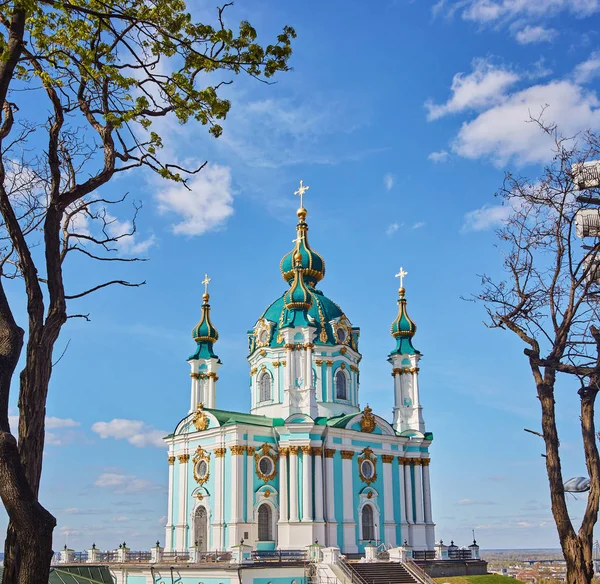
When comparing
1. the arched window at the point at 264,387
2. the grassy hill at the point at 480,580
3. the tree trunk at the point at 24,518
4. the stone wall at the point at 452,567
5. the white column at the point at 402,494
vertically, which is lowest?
the grassy hill at the point at 480,580

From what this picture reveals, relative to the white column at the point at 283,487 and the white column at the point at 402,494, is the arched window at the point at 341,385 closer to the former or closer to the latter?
the white column at the point at 402,494

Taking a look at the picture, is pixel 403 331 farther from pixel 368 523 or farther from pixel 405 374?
pixel 368 523

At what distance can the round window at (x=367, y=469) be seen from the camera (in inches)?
1407

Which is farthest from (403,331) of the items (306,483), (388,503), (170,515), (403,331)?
(170,515)

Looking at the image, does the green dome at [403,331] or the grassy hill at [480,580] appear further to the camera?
the green dome at [403,331]

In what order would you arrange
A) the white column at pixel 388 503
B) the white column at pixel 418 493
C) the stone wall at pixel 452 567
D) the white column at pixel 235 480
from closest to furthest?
the stone wall at pixel 452 567 → the white column at pixel 235 480 → the white column at pixel 388 503 → the white column at pixel 418 493

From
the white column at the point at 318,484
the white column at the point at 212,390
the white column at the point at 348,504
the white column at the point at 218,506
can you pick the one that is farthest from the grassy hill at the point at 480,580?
the white column at the point at 212,390

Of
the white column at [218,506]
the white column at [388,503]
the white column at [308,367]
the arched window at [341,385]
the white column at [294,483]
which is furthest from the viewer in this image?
the arched window at [341,385]

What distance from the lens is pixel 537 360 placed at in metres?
11.7

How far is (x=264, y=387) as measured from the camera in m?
38.0

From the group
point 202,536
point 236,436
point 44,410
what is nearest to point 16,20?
point 44,410

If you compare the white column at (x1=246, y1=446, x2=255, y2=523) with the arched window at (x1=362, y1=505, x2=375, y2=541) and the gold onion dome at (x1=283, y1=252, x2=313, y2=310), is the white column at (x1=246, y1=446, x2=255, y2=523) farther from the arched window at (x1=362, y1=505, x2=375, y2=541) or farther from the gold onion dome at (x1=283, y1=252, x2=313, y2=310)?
the gold onion dome at (x1=283, y1=252, x2=313, y2=310)

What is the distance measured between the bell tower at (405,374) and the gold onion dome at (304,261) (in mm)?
4425

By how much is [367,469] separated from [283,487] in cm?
443
